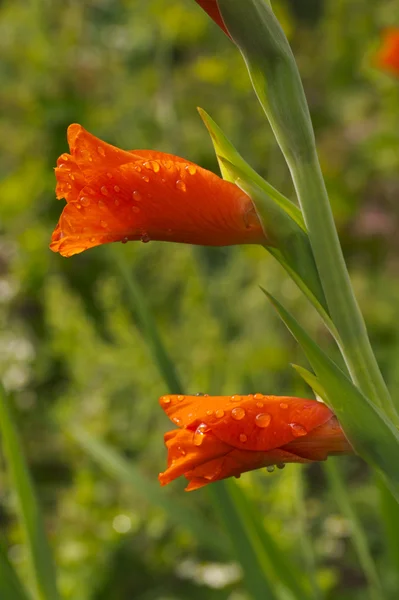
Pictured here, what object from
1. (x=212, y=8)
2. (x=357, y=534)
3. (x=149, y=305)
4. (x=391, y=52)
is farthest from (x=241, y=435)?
(x=391, y=52)

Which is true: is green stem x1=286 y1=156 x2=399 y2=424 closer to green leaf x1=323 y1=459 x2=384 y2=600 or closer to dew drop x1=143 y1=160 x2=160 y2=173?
dew drop x1=143 y1=160 x2=160 y2=173

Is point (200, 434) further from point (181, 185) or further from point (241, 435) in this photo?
point (181, 185)

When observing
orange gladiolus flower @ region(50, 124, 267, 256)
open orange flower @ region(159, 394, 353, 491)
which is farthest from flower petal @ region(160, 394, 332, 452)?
orange gladiolus flower @ region(50, 124, 267, 256)

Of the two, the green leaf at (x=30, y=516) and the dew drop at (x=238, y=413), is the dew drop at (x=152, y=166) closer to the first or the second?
the dew drop at (x=238, y=413)

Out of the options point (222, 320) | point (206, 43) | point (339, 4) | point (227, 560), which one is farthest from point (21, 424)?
point (339, 4)

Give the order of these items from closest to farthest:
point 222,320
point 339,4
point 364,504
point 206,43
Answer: point 364,504
point 222,320
point 206,43
point 339,4

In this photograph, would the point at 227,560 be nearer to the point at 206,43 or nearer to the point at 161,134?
the point at 161,134
